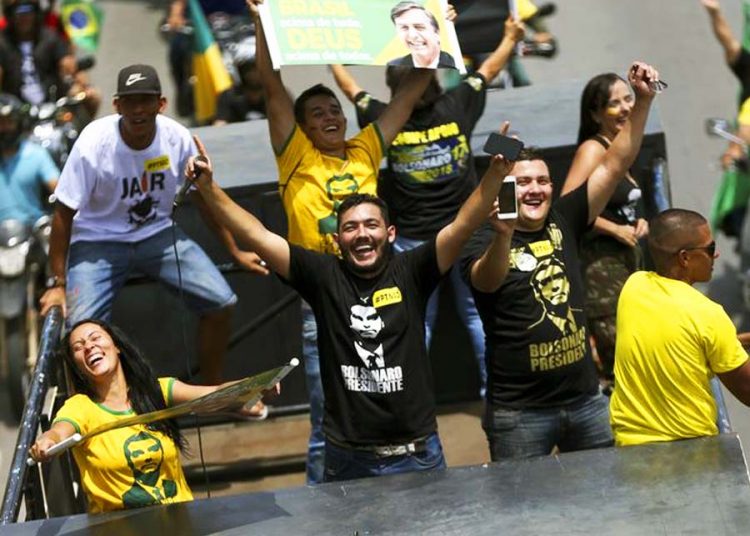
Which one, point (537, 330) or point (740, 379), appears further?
point (537, 330)

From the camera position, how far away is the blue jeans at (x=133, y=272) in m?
7.81

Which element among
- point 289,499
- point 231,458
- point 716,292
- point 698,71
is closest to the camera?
point 289,499

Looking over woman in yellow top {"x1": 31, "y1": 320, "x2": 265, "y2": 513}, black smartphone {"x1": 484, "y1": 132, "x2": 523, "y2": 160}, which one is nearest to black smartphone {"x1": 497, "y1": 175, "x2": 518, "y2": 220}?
black smartphone {"x1": 484, "y1": 132, "x2": 523, "y2": 160}

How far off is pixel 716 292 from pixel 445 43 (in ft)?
11.9

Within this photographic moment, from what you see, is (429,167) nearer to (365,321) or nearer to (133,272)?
(133,272)

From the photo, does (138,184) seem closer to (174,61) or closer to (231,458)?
(231,458)

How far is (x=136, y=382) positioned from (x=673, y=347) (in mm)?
2071

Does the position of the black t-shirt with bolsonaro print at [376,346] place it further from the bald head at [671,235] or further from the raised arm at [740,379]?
the raised arm at [740,379]

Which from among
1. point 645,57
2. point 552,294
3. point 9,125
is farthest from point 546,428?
point 645,57

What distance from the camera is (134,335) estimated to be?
8930 millimetres

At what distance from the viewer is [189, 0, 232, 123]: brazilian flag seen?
41.1 ft

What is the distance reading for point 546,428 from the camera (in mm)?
6672

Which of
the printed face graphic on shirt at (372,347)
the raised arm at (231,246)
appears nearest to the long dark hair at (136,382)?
the printed face graphic on shirt at (372,347)

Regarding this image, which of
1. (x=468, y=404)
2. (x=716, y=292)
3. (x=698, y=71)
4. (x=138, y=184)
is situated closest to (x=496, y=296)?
Answer: (x=138, y=184)
